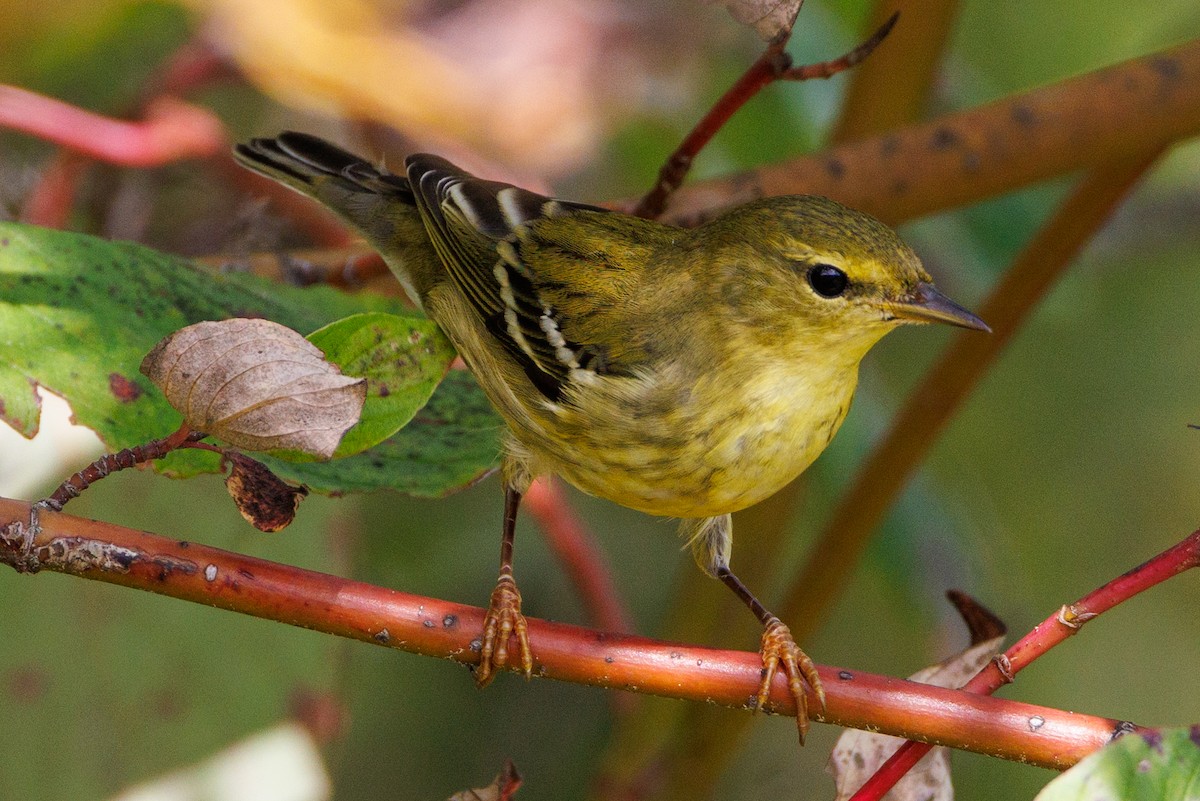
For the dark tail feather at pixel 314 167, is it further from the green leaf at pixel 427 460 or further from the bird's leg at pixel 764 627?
the bird's leg at pixel 764 627

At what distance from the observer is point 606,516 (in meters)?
3.94

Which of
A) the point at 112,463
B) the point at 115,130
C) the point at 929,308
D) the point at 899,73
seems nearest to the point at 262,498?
the point at 112,463

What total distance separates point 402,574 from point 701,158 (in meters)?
1.30

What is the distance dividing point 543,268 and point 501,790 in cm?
114

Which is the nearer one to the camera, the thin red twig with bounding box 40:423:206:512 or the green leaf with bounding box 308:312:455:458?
the thin red twig with bounding box 40:423:206:512

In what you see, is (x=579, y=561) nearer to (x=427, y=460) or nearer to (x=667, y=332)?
(x=667, y=332)

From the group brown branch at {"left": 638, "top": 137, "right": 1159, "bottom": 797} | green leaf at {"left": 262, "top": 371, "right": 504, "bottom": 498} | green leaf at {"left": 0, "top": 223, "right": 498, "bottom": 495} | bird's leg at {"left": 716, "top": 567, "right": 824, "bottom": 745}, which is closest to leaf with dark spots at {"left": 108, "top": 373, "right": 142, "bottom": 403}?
green leaf at {"left": 0, "top": 223, "right": 498, "bottom": 495}

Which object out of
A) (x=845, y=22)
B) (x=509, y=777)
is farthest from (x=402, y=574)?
(x=509, y=777)

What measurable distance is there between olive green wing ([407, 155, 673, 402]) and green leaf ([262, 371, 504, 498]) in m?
0.16

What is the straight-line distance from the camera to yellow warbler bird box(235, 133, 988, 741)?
1.99 metres

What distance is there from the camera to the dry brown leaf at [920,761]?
1485 mm

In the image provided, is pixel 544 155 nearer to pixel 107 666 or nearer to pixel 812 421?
pixel 812 421

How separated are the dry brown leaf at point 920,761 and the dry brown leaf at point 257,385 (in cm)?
70

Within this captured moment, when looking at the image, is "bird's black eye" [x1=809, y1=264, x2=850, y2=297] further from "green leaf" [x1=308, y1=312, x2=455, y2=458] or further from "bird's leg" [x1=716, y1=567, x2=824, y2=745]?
"green leaf" [x1=308, y1=312, x2=455, y2=458]
